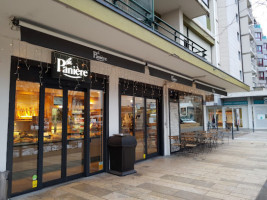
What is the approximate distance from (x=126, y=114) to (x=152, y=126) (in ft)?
5.66

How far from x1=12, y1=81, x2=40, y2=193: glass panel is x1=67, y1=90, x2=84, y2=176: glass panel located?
92 centimetres

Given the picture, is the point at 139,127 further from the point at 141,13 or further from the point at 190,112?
the point at 190,112

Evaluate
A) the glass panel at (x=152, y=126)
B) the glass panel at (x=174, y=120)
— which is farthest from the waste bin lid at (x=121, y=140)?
the glass panel at (x=174, y=120)

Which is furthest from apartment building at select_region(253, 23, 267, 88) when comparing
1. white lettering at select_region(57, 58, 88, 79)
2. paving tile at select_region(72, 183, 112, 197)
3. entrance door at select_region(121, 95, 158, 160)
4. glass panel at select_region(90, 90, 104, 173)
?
paving tile at select_region(72, 183, 112, 197)

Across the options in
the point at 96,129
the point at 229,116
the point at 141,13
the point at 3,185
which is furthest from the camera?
the point at 229,116

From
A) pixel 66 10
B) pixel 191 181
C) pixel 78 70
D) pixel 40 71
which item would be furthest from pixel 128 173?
pixel 66 10

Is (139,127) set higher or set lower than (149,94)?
lower

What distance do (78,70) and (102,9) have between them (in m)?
2.07

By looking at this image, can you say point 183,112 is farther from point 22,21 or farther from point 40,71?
point 22,21

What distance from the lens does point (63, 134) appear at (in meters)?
5.33

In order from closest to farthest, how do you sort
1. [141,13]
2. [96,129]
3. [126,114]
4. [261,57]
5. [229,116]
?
[96,129] < [141,13] < [126,114] < [229,116] < [261,57]

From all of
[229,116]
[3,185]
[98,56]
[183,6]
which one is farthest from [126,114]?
[229,116]

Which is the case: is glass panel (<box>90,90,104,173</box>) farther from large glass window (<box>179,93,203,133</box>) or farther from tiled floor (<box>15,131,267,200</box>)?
large glass window (<box>179,93,203,133</box>)

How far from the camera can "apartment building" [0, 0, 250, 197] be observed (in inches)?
141
